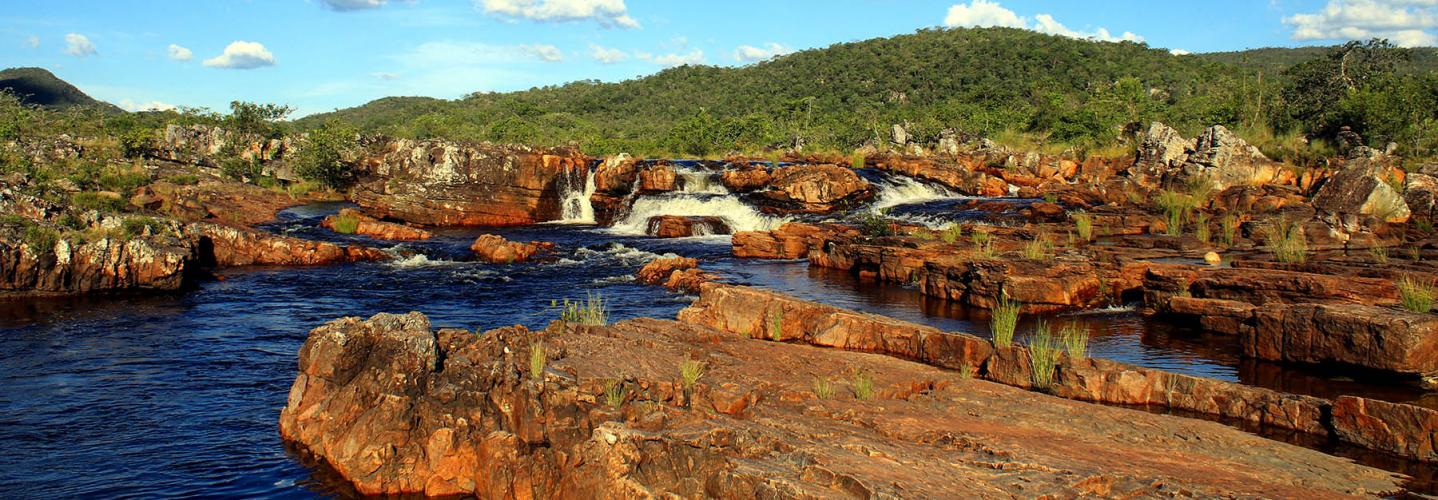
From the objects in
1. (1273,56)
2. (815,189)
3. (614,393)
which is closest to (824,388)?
(614,393)

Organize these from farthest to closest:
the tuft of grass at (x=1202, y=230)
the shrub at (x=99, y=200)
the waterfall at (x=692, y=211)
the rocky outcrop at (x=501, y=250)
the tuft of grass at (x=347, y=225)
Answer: the waterfall at (x=692, y=211) < the tuft of grass at (x=347, y=225) < the shrub at (x=99, y=200) < the rocky outcrop at (x=501, y=250) < the tuft of grass at (x=1202, y=230)

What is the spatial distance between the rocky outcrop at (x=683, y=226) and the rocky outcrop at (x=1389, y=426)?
64.9ft

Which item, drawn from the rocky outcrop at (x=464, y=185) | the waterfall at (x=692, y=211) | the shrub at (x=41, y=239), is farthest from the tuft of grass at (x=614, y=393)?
the rocky outcrop at (x=464, y=185)

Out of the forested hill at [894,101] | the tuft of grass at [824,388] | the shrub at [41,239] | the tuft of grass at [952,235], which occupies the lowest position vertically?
the tuft of grass at [824,388]

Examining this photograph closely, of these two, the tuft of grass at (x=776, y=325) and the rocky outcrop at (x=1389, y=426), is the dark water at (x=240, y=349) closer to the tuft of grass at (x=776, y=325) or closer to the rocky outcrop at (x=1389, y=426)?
the rocky outcrop at (x=1389, y=426)

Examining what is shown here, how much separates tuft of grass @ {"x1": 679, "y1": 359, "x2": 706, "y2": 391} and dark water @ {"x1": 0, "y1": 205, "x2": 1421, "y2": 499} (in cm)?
289

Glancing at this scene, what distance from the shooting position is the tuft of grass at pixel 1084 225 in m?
19.5

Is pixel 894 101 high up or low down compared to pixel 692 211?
up

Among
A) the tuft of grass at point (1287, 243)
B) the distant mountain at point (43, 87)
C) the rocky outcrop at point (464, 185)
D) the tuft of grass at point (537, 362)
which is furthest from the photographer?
the distant mountain at point (43, 87)

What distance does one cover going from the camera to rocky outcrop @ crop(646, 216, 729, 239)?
86.7ft

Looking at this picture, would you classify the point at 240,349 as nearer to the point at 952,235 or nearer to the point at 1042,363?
the point at 1042,363

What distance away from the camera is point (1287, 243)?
15117mm

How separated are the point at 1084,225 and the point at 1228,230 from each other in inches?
106

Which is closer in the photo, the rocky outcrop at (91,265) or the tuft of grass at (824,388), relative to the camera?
the tuft of grass at (824,388)
